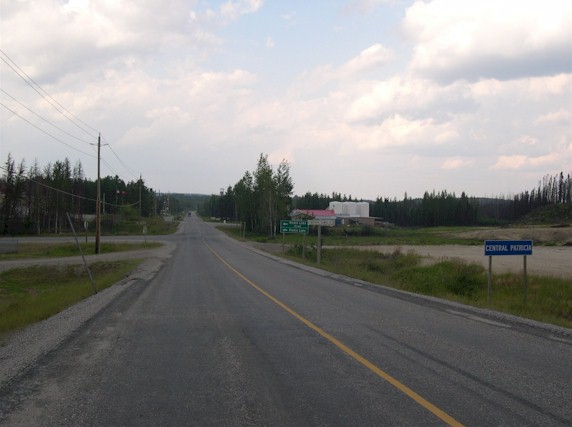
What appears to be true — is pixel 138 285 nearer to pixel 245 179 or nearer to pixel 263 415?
pixel 263 415

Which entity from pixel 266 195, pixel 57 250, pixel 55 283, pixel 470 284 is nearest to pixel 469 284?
pixel 470 284

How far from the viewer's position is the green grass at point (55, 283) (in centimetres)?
1744

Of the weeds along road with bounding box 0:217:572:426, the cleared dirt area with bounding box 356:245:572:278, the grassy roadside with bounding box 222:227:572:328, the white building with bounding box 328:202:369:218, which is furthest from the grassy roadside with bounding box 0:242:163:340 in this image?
the white building with bounding box 328:202:369:218

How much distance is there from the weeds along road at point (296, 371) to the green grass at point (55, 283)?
6165 millimetres

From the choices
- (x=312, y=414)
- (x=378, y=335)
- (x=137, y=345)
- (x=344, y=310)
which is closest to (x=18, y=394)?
(x=137, y=345)

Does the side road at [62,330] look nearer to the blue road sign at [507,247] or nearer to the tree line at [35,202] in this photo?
the blue road sign at [507,247]

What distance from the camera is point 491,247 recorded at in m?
15.0

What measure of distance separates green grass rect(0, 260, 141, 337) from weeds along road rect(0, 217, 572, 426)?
20.2 ft

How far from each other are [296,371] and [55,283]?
1110 inches

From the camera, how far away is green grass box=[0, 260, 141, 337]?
17438mm

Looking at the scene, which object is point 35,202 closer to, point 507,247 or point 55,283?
point 55,283

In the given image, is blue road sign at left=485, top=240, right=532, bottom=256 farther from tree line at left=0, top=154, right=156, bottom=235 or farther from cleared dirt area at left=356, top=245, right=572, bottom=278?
tree line at left=0, top=154, right=156, bottom=235

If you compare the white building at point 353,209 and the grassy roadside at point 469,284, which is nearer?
the grassy roadside at point 469,284

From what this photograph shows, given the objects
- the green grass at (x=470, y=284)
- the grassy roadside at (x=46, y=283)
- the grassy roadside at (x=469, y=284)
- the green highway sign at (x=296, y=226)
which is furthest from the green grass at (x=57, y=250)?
the green grass at (x=470, y=284)
